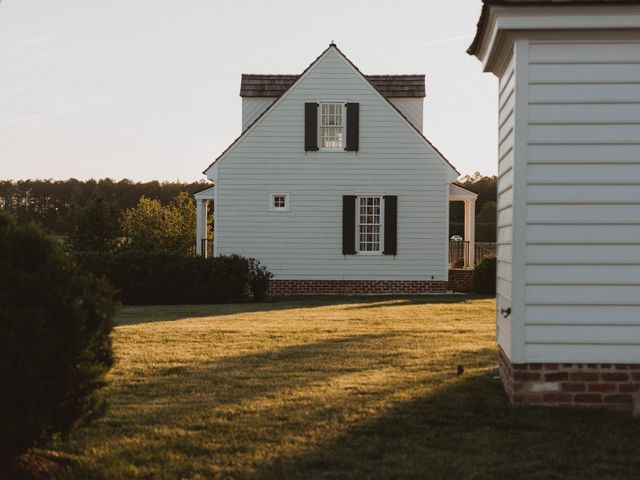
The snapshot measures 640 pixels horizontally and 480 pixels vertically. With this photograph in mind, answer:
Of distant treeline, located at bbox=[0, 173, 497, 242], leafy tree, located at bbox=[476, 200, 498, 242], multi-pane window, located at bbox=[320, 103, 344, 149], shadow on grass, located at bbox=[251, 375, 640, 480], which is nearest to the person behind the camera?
shadow on grass, located at bbox=[251, 375, 640, 480]

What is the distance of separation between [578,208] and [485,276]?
17.1 meters

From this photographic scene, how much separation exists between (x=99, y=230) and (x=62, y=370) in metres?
28.8

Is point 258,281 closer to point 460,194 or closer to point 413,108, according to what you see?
point 460,194

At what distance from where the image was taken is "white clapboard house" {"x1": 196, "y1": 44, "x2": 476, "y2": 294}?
23562mm

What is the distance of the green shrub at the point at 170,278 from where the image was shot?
835 inches

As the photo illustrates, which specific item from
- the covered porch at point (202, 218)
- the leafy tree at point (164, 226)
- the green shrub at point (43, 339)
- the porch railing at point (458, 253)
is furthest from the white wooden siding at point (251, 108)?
the green shrub at point (43, 339)

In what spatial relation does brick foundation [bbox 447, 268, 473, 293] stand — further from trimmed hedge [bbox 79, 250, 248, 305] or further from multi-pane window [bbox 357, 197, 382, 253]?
trimmed hedge [bbox 79, 250, 248, 305]

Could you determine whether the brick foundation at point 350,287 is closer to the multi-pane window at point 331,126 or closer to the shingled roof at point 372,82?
the multi-pane window at point 331,126

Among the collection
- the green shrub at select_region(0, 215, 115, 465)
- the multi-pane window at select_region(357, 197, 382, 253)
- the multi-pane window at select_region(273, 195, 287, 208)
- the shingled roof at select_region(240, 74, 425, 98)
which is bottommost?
the green shrub at select_region(0, 215, 115, 465)

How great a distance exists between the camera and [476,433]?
6.49 metres

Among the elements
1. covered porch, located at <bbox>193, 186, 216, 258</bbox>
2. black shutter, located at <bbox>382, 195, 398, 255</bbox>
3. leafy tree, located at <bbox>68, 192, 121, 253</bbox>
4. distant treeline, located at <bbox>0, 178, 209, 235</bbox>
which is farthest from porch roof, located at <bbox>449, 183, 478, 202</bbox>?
distant treeline, located at <bbox>0, 178, 209, 235</bbox>

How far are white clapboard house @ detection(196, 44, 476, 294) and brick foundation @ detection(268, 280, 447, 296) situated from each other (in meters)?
0.03

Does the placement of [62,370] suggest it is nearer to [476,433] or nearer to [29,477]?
[29,477]

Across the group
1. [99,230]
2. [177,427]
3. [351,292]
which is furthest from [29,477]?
[99,230]
